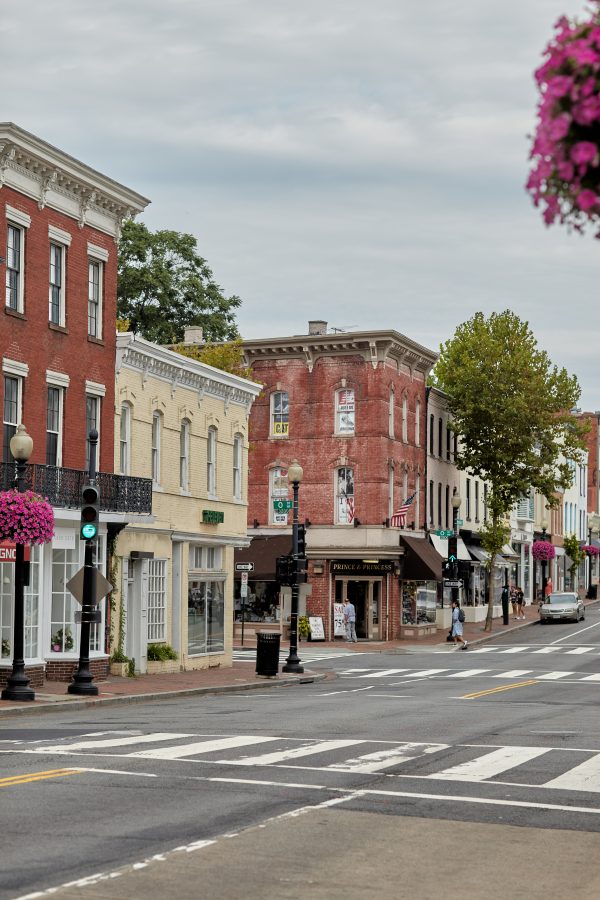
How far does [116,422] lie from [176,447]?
3699 mm

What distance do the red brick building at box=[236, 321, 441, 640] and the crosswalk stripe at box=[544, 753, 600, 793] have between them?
131 ft

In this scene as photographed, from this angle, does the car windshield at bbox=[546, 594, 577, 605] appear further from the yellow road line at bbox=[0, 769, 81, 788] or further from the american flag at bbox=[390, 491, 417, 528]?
the yellow road line at bbox=[0, 769, 81, 788]

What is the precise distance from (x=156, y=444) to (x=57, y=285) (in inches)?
254

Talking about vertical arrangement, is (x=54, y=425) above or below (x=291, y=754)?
above

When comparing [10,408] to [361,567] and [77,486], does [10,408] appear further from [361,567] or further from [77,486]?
[361,567]

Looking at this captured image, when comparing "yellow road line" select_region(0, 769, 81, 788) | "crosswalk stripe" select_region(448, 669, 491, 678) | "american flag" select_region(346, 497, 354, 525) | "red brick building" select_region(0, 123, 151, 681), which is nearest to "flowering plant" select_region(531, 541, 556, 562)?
"american flag" select_region(346, 497, 354, 525)

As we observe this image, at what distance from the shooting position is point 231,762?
51.5ft

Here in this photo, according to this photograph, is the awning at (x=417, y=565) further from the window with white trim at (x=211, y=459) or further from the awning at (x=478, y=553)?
the window with white trim at (x=211, y=459)

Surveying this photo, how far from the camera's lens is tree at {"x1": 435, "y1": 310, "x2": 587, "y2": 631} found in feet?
210

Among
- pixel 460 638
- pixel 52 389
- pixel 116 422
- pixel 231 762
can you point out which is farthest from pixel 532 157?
pixel 460 638

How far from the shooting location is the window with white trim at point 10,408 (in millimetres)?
30000

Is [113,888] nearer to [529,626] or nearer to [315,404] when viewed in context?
[315,404]

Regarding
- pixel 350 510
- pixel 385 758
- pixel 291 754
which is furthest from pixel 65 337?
pixel 350 510

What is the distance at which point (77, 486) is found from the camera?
31219 millimetres
